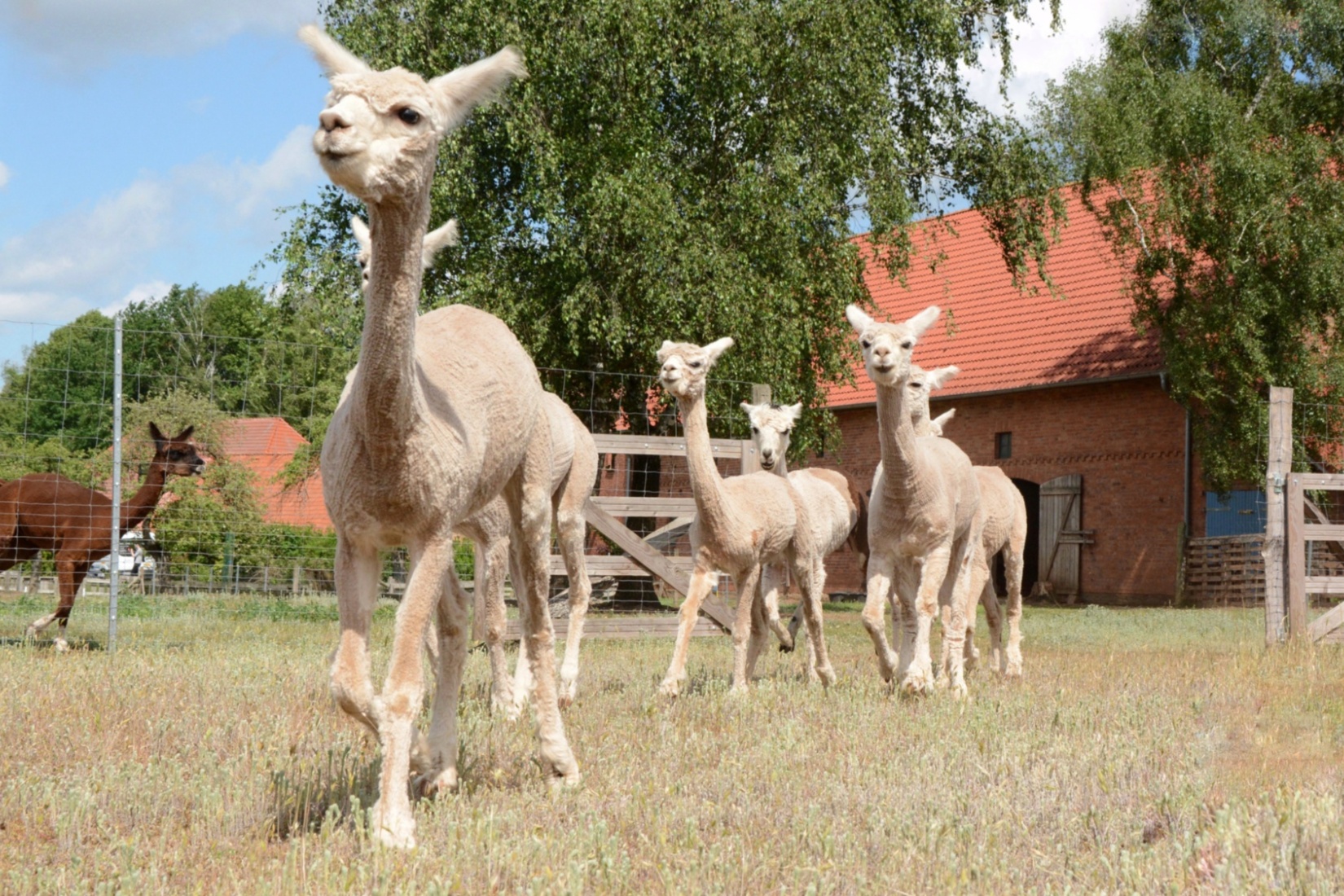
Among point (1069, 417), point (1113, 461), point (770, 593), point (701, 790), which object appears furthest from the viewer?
point (1069, 417)

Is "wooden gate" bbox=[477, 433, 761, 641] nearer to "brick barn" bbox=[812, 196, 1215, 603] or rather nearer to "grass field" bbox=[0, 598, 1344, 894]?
"grass field" bbox=[0, 598, 1344, 894]

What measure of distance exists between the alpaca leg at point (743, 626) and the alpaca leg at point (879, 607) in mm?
779

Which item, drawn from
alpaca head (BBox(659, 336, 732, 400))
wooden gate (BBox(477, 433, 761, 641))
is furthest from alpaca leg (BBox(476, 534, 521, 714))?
wooden gate (BBox(477, 433, 761, 641))

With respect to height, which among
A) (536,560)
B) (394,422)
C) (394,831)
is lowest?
(394,831)

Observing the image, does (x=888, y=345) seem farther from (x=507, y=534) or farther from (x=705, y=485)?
(x=507, y=534)

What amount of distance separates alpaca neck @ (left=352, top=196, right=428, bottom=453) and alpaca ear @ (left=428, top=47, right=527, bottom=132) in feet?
1.04

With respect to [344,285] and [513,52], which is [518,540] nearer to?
[513,52]

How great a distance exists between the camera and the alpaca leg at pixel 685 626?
8.41m

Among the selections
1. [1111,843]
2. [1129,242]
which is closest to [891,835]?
[1111,843]

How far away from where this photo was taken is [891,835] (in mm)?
4723

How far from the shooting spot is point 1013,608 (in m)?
12.1

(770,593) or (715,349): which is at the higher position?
(715,349)

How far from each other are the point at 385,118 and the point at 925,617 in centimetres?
574

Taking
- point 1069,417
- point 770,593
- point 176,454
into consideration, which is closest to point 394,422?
point 770,593
